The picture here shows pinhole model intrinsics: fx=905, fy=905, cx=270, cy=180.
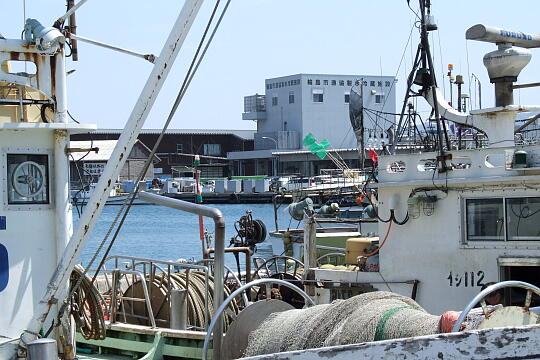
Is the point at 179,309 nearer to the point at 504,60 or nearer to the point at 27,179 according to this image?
the point at 27,179

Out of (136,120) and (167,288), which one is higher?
(136,120)

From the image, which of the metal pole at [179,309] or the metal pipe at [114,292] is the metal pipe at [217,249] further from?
the metal pipe at [114,292]

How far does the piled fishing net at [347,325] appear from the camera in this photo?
8148mm

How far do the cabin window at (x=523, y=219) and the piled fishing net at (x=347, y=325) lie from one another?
5283 millimetres

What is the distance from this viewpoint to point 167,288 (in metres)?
12.7

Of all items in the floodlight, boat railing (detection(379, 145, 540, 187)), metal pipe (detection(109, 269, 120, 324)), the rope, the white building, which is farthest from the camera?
the white building

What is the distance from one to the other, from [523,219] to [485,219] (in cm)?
60

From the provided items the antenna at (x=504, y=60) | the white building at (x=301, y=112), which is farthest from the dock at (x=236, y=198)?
the antenna at (x=504, y=60)

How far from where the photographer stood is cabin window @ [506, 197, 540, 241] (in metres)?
13.6

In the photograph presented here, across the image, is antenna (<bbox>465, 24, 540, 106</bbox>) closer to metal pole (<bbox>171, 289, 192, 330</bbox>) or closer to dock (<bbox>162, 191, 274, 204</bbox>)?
metal pole (<bbox>171, 289, 192, 330</bbox>)

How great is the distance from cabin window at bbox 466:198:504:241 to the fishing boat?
31 millimetres

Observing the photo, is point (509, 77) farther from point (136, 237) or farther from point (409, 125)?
point (136, 237)

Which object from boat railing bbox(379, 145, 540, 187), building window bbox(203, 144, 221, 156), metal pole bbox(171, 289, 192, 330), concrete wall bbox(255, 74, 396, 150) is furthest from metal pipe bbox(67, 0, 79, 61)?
building window bbox(203, 144, 221, 156)

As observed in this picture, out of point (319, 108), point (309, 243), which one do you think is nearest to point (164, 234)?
point (319, 108)
